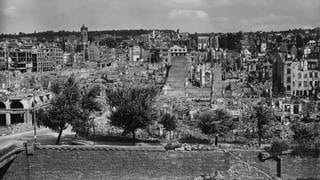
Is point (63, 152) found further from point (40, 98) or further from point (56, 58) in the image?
point (56, 58)

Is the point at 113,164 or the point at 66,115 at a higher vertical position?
the point at 66,115

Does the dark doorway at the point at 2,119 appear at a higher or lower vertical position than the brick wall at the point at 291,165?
lower

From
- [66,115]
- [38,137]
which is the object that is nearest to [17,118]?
[38,137]

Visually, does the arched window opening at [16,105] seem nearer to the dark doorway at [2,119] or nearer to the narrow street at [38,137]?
the dark doorway at [2,119]

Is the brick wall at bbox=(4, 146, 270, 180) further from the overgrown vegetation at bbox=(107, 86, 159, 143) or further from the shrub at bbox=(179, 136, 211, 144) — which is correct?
the shrub at bbox=(179, 136, 211, 144)

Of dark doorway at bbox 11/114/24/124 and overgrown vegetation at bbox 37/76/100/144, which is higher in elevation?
overgrown vegetation at bbox 37/76/100/144

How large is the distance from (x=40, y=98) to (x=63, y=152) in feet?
74.7

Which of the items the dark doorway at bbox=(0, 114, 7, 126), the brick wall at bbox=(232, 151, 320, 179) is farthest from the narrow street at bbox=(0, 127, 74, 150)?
the brick wall at bbox=(232, 151, 320, 179)

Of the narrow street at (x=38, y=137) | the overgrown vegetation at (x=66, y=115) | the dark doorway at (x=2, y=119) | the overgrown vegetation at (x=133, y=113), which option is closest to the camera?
the overgrown vegetation at (x=133, y=113)

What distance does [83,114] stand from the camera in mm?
26562

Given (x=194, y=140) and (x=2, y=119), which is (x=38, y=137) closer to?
(x=194, y=140)

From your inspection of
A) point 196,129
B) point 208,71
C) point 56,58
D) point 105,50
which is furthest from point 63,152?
point 105,50

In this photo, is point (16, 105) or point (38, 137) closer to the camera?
point (38, 137)

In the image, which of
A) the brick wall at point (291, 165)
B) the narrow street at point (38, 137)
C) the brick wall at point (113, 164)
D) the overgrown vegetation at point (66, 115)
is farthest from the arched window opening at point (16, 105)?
the brick wall at point (291, 165)
